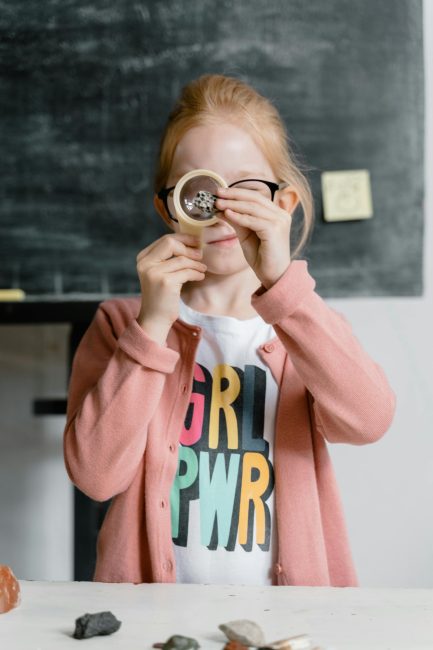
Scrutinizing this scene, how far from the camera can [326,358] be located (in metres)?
0.97

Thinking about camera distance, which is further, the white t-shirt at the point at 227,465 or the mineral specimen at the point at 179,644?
the white t-shirt at the point at 227,465

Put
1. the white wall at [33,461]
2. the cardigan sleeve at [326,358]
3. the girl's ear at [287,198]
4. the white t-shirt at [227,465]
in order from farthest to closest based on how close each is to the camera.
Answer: the white wall at [33,461]
the girl's ear at [287,198]
the white t-shirt at [227,465]
the cardigan sleeve at [326,358]

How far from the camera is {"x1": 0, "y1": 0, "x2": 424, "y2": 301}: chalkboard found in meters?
1.78

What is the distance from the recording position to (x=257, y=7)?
1810mm

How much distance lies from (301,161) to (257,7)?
1.37ft

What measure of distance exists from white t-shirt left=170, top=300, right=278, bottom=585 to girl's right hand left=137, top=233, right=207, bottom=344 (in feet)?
0.50

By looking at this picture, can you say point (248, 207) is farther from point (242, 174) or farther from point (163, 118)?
point (163, 118)

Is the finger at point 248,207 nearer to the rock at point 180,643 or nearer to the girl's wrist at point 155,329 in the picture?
the girl's wrist at point 155,329

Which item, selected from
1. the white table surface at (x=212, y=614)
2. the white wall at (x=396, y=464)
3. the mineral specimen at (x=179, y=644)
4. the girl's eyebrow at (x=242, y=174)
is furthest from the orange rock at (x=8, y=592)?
the white wall at (x=396, y=464)

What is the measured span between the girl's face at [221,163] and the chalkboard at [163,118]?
0.66 metres

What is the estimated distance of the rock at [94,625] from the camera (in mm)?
640

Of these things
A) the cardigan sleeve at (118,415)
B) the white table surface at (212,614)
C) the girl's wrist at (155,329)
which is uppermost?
the girl's wrist at (155,329)

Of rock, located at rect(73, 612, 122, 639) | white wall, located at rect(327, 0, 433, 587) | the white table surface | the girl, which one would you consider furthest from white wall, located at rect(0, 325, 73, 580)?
rock, located at rect(73, 612, 122, 639)

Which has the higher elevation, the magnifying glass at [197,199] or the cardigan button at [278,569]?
the magnifying glass at [197,199]
